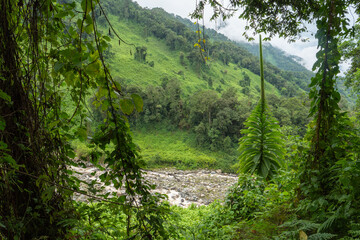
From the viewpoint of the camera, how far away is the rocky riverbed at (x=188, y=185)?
35.3 feet

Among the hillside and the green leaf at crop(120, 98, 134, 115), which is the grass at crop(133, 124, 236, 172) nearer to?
the hillside

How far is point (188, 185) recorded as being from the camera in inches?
521

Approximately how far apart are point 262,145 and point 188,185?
32.9 ft

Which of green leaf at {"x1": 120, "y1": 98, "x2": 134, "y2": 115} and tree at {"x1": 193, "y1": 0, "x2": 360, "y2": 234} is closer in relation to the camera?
green leaf at {"x1": 120, "y1": 98, "x2": 134, "y2": 115}

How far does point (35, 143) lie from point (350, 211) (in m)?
1.97

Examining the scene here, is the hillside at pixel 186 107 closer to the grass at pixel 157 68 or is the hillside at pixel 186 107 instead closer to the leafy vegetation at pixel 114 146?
the grass at pixel 157 68

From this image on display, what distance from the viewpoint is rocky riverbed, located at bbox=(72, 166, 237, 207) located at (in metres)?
10.8

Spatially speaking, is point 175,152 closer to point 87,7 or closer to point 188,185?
point 188,185

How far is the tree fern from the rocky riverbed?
6.23 meters

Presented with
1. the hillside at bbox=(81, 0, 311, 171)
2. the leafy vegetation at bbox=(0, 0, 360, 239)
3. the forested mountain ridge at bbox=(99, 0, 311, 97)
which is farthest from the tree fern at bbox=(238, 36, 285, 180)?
the forested mountain ridge at bbox=(99, 0, 311, 97)

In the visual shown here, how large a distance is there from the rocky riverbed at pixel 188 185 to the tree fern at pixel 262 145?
20.5ft

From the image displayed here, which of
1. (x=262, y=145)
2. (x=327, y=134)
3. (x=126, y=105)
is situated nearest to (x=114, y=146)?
(x=126, y=105)

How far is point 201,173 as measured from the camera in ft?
55.2

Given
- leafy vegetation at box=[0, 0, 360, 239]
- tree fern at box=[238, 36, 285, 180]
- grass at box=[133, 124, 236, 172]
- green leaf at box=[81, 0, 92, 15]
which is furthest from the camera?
grass at box=[133, 124, 236, 172]
